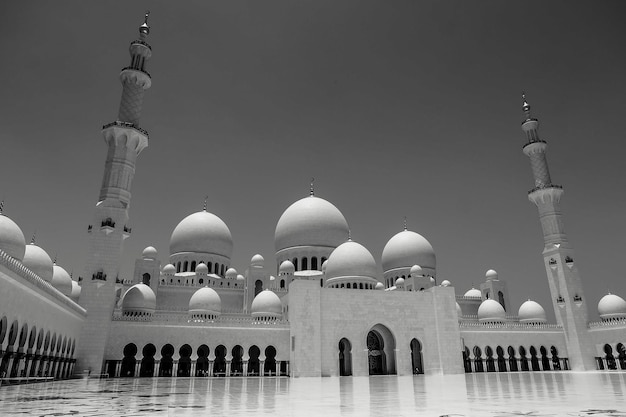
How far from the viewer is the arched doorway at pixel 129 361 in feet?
76.7

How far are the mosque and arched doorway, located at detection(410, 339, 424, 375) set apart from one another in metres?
0.13

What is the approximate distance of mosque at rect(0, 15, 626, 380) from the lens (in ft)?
67.1

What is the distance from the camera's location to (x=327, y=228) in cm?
3444

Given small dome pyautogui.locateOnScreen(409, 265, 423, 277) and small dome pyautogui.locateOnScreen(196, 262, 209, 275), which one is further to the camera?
small dome pyautogui.locateOnScreen(409, 265, 423, 277)

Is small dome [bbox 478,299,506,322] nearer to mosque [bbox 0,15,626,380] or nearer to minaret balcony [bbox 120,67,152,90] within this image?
mosque [bbox 0,15,626,380]

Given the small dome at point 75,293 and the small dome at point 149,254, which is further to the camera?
the small dome at point 149,254

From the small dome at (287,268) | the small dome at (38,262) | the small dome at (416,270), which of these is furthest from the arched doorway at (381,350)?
the small dome at (38,262)

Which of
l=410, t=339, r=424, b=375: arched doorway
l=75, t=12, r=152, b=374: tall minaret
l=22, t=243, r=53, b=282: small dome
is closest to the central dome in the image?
l=410, t=339, r=424, b=375: arched doorway

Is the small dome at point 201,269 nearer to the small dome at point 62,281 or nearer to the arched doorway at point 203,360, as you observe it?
the arched doorway at point 203,360

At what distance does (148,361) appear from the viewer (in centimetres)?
2514

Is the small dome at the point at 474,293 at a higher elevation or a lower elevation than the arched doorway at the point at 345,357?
higher

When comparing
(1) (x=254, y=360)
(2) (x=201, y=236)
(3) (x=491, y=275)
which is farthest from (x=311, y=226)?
(3) (x=491, y=275)

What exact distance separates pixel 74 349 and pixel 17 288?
856 cm

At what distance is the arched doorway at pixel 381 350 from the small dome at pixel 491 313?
35.8ft
